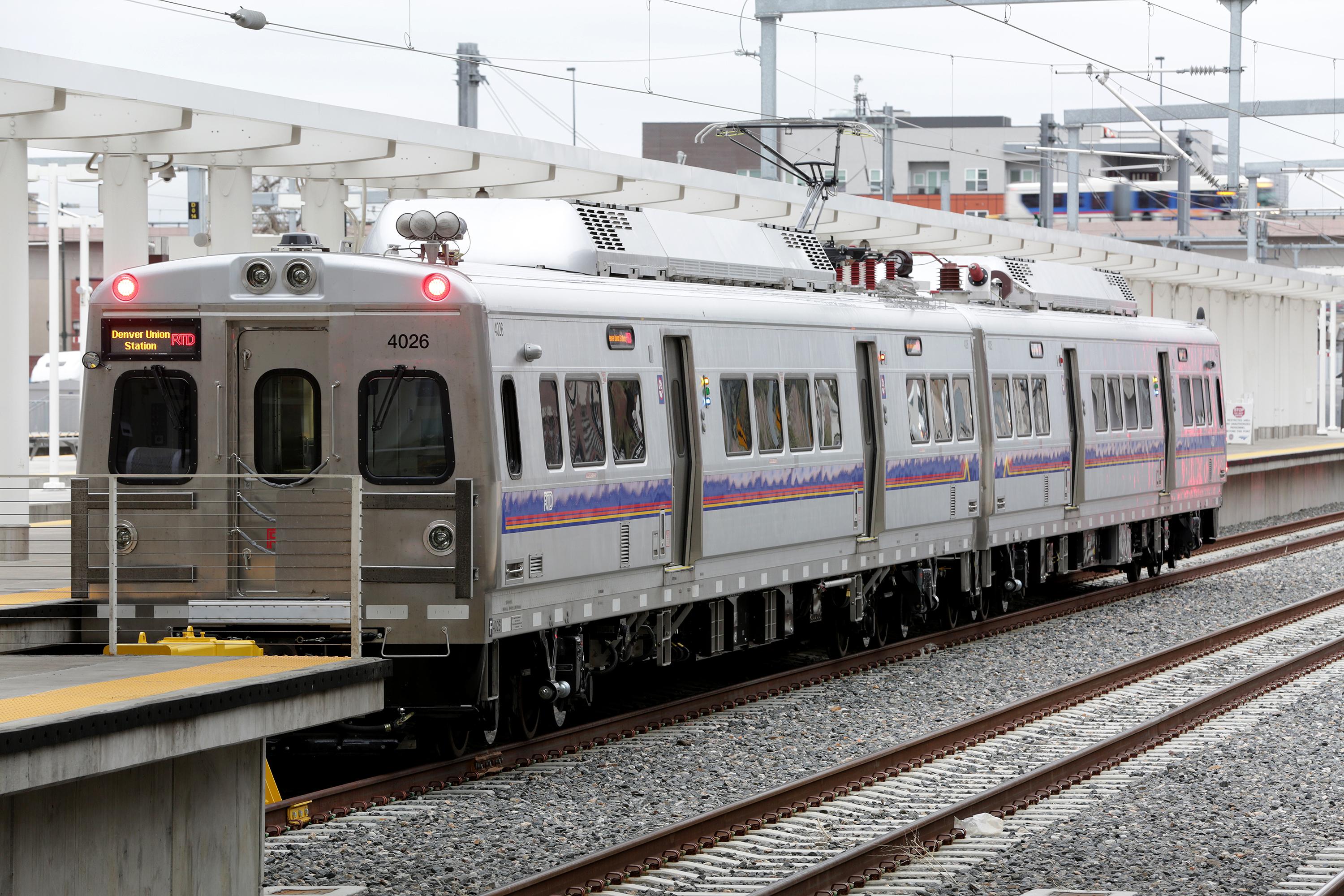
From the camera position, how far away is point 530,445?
1120 centimetres

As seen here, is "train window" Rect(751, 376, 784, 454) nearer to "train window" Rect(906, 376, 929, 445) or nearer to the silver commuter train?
the silver commuter train

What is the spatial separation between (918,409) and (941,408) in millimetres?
605

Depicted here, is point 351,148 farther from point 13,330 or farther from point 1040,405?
point 1040,405

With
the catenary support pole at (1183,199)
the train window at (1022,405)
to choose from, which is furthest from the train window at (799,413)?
the catenary support pole at (1183,199)

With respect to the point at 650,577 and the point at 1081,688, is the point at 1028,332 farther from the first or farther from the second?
the point at 650,577

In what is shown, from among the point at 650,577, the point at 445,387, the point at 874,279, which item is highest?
the point at 874,279

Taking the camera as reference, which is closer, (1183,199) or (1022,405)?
(1022,405)

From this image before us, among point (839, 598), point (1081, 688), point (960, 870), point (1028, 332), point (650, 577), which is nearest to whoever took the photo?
point (960, 870)

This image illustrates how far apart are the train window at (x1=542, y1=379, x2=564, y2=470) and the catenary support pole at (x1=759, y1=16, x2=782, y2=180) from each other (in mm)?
13257

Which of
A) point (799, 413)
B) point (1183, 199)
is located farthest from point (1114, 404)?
point (1183, 199)

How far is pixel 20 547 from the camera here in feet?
50.5

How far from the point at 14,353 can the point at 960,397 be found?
865 cm

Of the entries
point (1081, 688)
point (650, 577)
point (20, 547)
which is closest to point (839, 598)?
point (1081, 688)

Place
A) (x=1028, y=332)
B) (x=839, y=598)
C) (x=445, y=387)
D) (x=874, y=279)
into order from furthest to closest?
(x=1028, y=332), (x=874, y=279), (x=839, y=598), (x=445, y=387)
